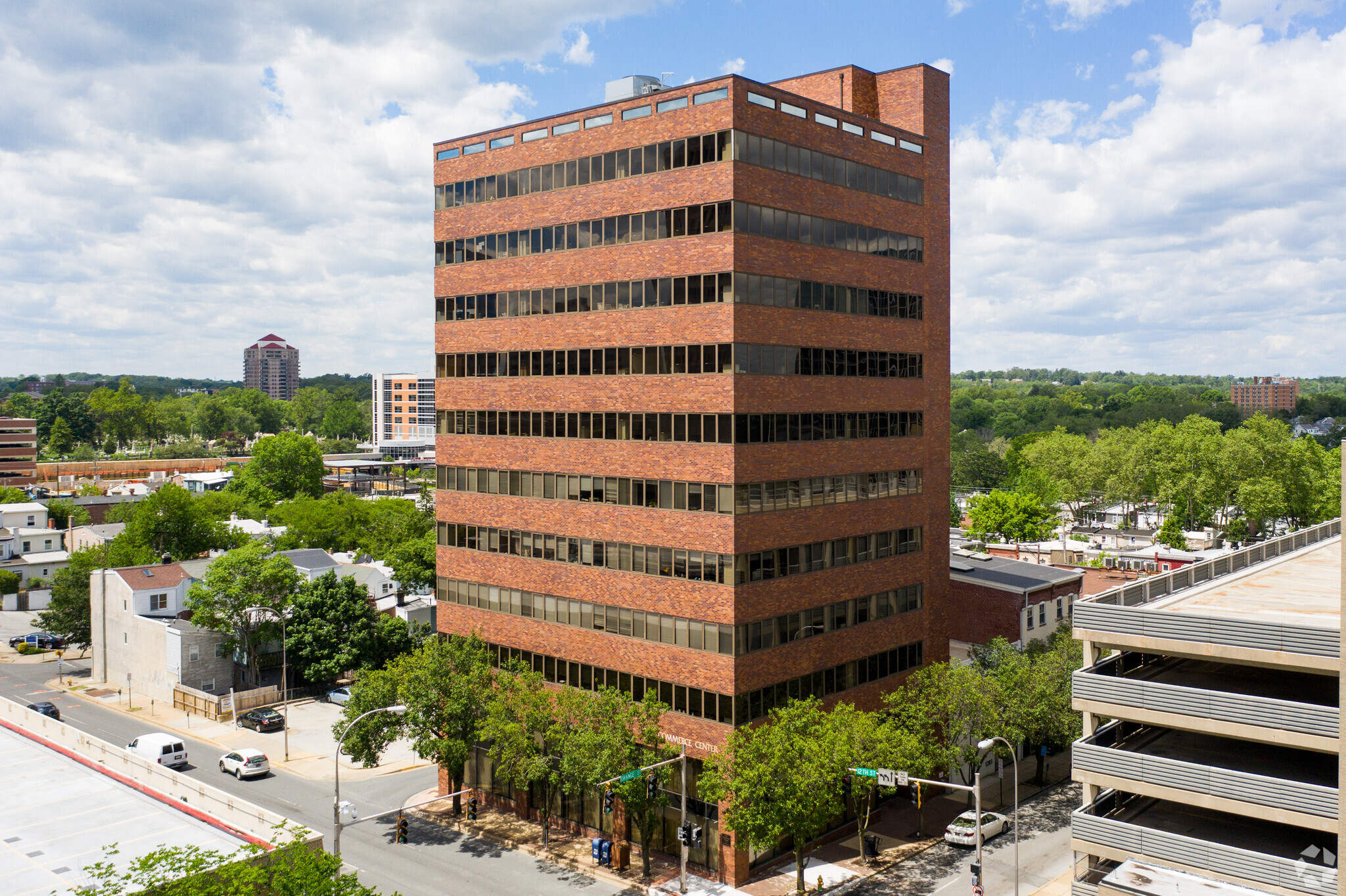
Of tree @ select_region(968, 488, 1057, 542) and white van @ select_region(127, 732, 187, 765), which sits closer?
white van @ select_region(127, 732, 187, 765)

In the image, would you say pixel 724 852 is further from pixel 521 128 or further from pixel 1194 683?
pixel 521 128

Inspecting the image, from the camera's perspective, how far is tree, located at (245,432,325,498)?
169m

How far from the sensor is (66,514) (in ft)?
504

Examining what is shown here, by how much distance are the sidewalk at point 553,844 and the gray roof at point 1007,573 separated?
32.7 metres

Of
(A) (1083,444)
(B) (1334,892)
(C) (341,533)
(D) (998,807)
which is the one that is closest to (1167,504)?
(A) (1083,444)

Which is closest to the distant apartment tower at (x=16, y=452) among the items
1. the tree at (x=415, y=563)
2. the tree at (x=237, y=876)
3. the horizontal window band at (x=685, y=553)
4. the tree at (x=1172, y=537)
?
the tree at (x=415, y=563)

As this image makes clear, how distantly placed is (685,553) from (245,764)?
35.6 meters

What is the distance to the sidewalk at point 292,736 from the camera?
66875mm

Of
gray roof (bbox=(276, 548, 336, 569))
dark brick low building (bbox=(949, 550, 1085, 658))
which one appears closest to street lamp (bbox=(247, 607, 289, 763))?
gray roof (bbox=(276, 548, 336, 569))

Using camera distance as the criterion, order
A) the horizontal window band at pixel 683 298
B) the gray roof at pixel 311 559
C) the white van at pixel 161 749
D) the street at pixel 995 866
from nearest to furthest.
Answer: the street at pixel 995 866 < the horizontal window band at pixel 683 298 < the white van at pixel 161 749 < the gray roof at pixel 311 559

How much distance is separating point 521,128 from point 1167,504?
136554 mm

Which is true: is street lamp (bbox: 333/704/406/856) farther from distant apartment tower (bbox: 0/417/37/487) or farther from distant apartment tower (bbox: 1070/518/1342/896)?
distant apartment tower (bbox: 0/417/37/487)

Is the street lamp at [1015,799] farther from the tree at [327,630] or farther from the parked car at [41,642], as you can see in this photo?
the parked car at [41,642]

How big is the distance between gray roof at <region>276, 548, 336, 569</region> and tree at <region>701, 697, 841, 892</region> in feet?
206
